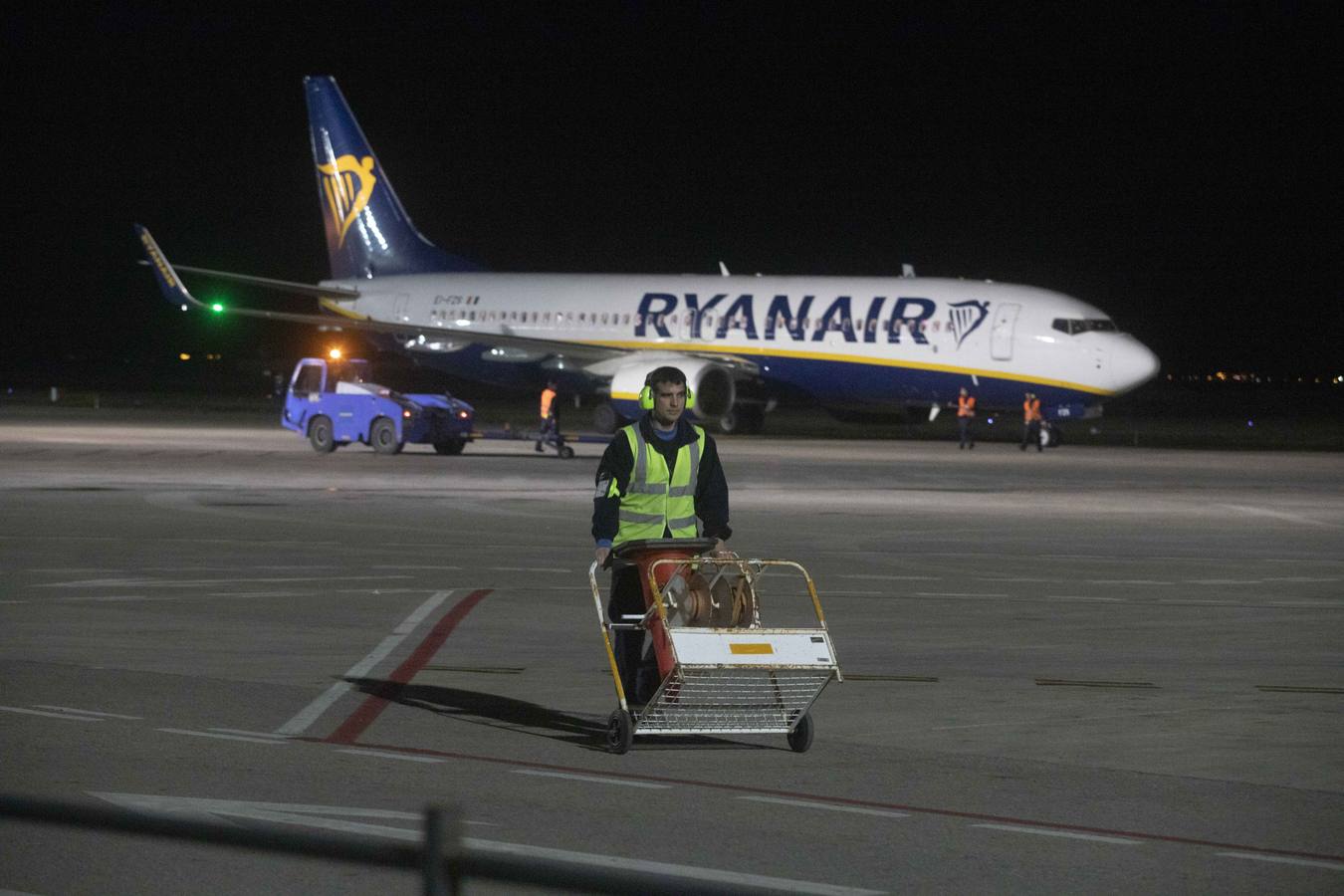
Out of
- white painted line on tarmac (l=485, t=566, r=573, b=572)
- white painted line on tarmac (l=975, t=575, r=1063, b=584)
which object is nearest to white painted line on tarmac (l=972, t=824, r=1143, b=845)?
white painted line on tarmac (l=975, t=575, r=1063, b=584)

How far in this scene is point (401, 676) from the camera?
12.7 metres

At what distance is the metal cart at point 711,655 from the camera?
9.92 m

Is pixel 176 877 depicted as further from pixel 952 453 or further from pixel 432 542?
pixel 952 453

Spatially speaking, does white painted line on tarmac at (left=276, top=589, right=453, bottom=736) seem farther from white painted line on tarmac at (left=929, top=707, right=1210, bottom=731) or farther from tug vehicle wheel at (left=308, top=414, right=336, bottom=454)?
tug vehicle wheel at (left=308, top=414, right=336, bottom=454)

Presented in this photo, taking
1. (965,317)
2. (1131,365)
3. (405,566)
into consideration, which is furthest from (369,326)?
(405,566)

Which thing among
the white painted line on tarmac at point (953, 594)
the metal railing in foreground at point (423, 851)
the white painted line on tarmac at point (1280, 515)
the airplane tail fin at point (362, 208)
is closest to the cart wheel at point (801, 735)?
the metal railing in foreground at point (423, 851)

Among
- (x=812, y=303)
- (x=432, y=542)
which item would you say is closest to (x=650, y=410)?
(x=432, y=542)

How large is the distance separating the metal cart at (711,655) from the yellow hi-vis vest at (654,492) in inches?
12.3

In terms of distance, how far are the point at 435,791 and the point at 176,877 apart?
187cm

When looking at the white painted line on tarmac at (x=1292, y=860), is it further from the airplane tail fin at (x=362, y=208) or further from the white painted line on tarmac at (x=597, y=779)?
the airplane tail fin at (x=362, y=208)

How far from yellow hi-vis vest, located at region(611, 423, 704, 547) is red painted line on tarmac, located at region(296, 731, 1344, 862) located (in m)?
1.46

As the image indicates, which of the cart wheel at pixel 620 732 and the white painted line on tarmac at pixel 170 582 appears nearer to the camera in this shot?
the cart wheel at pixel 620 732

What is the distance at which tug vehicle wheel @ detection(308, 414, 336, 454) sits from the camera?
1638 inches

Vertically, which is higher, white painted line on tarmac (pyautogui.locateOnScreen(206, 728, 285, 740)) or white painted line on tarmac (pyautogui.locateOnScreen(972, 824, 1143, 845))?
white painted line on tarmac (pyautogui.locateOnScreen(206, 728, 285, 740))
